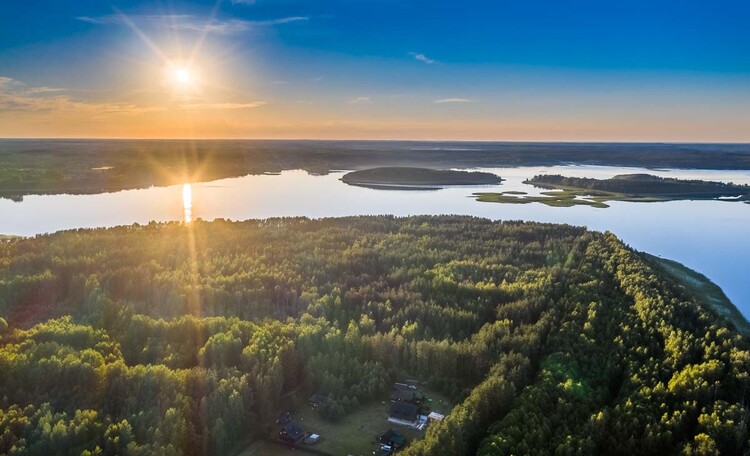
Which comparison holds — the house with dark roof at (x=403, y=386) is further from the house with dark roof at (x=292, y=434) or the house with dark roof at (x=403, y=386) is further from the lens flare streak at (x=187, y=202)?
the lens flare streak at (x=187, y=202)

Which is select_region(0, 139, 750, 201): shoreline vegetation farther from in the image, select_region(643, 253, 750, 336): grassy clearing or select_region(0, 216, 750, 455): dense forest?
select_region(643, 253, 750, 336): grassy clearing

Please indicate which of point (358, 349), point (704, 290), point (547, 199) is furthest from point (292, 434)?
point (547, 199)

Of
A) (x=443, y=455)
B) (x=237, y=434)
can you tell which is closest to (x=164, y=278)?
(x=237, y=434)

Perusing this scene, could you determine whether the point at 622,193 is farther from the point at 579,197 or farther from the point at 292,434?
the point at 292,434

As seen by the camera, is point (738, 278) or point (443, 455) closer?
point (443, 455)

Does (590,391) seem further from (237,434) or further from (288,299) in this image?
(288,299)
